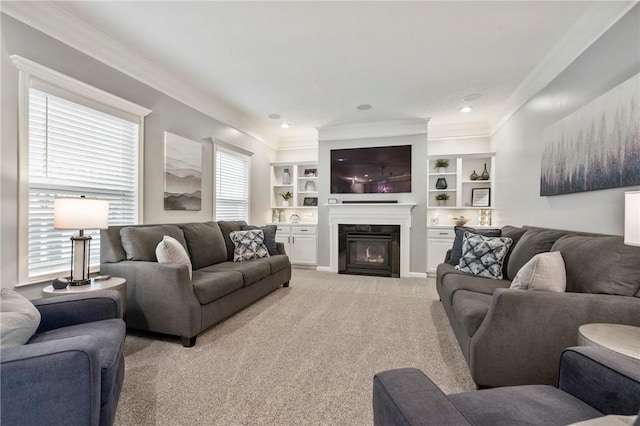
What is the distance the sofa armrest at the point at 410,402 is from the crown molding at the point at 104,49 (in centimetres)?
325

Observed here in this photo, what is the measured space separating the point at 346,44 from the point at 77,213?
2.61 m

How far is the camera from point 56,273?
2307 millimetres

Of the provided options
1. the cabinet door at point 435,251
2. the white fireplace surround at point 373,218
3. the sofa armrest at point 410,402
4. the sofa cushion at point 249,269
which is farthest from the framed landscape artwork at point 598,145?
the sofa cushion at point 249,269

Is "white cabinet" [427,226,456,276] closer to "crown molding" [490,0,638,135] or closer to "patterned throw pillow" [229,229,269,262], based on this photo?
→ "crown molding" [490,0,638,135]

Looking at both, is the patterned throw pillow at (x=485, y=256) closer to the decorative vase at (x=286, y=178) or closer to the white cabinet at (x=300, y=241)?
the white cabinet at (x=300, y=241)

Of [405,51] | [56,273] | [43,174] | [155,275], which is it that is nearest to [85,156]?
[43,174]

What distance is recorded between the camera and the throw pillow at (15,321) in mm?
1040

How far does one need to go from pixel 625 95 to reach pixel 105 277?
12.8 ft

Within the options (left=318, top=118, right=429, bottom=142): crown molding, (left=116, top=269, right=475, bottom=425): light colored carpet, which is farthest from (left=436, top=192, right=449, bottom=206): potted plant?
(left=116, top=269, right=475, bottom=425): light colored carpet

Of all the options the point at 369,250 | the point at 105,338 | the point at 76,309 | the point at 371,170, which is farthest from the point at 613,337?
the point at 371,170

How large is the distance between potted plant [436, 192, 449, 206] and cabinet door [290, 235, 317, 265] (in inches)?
94.1

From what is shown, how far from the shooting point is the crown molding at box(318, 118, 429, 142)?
4844 mm

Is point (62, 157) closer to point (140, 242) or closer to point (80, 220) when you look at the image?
point (80, 220)

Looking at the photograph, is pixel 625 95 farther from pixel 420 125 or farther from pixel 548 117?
pixel 420 125
